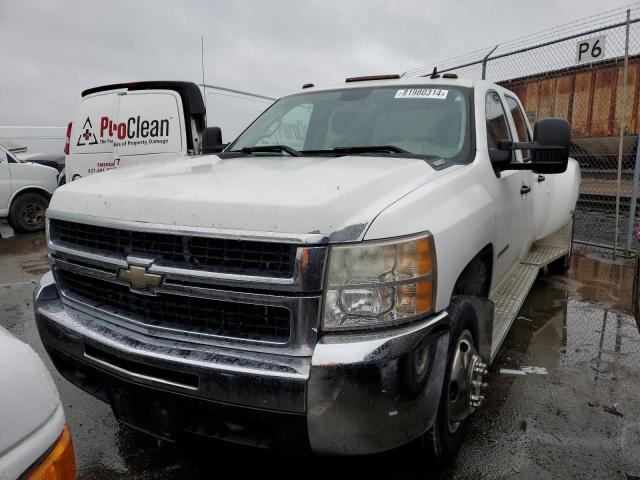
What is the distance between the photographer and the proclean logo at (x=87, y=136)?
23.2 feet

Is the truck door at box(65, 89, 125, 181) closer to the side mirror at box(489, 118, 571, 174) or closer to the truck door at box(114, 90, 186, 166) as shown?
the truck door at box(114, 90, 186, 166)

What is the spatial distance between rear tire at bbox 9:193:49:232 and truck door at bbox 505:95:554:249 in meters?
8.32

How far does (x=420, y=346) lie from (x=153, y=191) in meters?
1.30

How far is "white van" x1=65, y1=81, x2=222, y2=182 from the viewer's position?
6699 mm

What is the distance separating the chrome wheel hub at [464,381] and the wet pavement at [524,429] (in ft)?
0.92

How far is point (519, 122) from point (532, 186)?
2.40 ft

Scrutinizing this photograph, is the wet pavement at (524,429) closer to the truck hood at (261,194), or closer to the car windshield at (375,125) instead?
the truck hood at (261,194)

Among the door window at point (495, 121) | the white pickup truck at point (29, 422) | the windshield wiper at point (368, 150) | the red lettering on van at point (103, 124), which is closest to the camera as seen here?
the white pickup truck at point (29, 422)

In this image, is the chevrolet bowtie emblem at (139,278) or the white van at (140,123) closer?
the chevrolet bowtie emblem at (139,278)

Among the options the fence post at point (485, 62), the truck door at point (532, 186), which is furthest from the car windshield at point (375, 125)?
the fence post at point (485, 62)

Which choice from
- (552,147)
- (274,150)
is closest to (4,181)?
(274,150)

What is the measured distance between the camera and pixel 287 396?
6.02ft

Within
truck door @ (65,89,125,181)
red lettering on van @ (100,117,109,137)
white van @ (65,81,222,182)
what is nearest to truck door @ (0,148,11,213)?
truck door @ (65,89,125,181)

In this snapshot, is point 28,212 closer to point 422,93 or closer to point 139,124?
point 139,124
